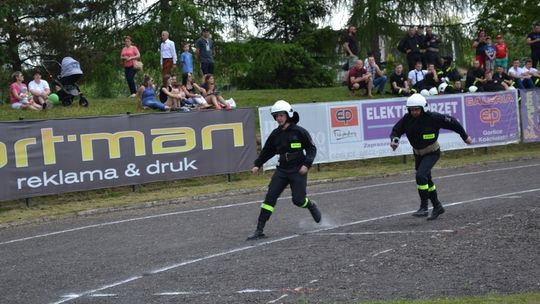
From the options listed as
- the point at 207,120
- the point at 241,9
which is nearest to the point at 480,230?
the point at 207,120

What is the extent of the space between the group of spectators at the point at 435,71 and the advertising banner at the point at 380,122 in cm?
114

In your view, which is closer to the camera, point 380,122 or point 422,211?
point 422,211

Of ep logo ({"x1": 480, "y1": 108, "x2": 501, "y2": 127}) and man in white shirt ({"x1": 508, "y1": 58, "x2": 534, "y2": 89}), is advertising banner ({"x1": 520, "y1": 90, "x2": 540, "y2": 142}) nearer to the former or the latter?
ep logo ({"x1": 480, "y1": 108, "x2": 501, "y2": 127})

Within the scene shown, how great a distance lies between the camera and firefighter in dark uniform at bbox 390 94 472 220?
13438 mm

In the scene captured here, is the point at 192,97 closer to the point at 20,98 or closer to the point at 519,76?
the point at 20,98

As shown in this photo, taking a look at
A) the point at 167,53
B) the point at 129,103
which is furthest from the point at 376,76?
the point at 129,103

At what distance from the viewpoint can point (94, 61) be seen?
3362 cm

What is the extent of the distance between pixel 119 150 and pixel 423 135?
787 centimetres

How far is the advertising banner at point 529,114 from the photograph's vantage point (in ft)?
87.1

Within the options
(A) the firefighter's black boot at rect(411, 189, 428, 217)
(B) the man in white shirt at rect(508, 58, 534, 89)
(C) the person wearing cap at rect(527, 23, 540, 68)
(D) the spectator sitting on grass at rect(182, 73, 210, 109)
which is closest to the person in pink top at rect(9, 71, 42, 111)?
(D) the spectator sitting on grass at rect(182, 73, 210, 109)

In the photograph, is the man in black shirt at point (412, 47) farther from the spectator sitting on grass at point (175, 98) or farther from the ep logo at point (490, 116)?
the spectator sitting on grass at point (175, 98)

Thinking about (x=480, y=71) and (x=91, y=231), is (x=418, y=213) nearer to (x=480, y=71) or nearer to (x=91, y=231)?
(x=91, y=231)

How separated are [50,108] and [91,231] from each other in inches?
353

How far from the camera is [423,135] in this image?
1368 centimetres
